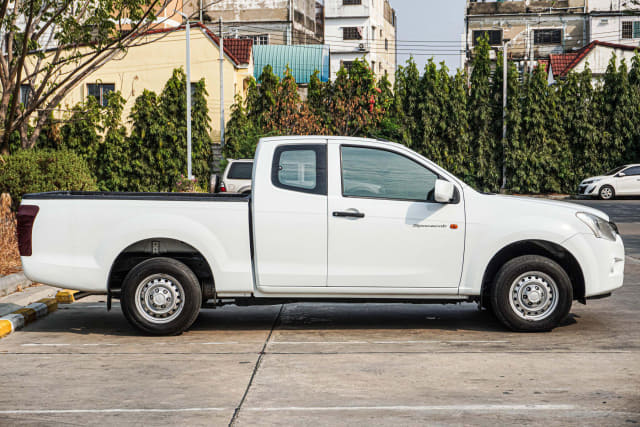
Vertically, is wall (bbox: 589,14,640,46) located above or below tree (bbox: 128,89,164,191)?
above

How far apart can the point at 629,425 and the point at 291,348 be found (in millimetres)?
3556

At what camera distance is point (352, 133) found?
42.4m

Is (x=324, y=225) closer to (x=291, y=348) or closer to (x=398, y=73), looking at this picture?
(x=291, y=348)

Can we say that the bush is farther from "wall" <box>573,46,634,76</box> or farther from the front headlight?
"wall" <box>573,46,634,76</box>

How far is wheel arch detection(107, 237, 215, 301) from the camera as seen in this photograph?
9.16 m

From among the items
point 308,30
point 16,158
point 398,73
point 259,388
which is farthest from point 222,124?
point 259,388

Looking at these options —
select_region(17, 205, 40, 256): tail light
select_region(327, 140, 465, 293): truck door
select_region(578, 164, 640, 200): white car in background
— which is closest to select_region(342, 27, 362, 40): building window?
select_region(578, 164, 640, 200): white car in background

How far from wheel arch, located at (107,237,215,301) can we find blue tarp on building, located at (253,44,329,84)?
45077mm

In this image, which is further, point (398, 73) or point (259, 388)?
point (398, 73)

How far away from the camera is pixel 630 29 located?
217ft

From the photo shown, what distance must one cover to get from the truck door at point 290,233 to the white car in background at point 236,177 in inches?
796

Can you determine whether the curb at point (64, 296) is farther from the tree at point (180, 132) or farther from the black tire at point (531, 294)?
the tree at point (180, 132)

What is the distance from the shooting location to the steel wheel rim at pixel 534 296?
9.07 meters

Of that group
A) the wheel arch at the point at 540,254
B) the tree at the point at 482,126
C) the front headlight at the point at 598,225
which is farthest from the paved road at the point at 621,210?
the wheel arch at the point at 540,254
